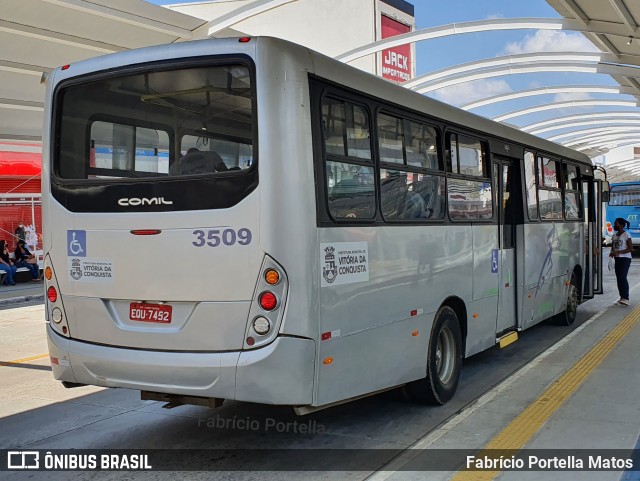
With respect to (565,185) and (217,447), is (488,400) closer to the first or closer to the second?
(217,447)

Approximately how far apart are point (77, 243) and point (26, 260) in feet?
54.1

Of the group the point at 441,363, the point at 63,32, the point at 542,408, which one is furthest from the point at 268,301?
the point at 63,32

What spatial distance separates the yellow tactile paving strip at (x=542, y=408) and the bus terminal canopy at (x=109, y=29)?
24.9 feet

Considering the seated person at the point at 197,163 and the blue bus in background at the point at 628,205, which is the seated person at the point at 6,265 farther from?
the blue bus in background at the point at 628,205

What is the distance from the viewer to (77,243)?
5207 millimetres

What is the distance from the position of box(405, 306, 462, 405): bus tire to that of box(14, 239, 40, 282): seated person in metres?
16.5

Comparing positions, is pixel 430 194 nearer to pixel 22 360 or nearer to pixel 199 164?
pixel 199 164

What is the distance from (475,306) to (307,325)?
10.7 feet

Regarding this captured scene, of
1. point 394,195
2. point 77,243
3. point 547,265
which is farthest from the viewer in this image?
point 547,265

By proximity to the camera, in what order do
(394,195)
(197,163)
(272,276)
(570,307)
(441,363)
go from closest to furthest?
1. (272,276)
2. (197,163)
3. (394,195)
4. (441,363)
5. (570,307)

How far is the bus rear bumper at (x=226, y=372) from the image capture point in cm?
449

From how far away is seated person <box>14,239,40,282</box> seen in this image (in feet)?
65.2

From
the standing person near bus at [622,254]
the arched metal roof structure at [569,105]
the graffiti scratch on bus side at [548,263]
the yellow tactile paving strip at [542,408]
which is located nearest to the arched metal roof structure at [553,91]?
the arched metal roof structure at [569,105]

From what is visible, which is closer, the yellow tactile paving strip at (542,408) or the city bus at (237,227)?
the city bus at (237,227)
